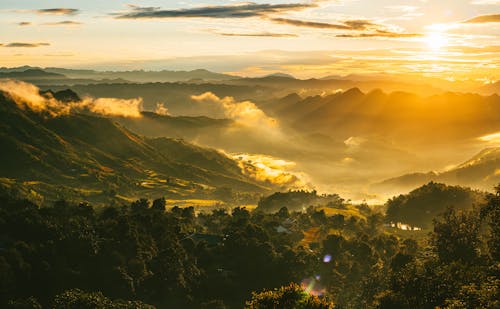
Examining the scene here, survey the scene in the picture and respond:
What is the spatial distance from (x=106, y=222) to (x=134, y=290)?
2560cm

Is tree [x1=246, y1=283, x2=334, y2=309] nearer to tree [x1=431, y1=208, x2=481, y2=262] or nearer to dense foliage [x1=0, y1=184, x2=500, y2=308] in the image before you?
dense foliage [x1=0, y1=184, x2=500, y2=308]

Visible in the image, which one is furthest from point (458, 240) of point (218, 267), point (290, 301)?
point (290, 301)

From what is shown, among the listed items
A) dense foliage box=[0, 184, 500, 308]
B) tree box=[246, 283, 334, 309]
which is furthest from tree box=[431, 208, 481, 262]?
tree box=[246, 283, 334, 309]

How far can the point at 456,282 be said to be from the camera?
241 ft

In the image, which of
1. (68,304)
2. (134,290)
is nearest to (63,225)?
(134,290)

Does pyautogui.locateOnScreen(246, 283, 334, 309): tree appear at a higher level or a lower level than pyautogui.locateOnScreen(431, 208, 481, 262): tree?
higher

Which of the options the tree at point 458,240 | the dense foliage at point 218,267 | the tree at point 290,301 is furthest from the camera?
the tree at point 458,240

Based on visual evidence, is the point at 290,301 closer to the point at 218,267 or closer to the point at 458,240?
the point at 458,240

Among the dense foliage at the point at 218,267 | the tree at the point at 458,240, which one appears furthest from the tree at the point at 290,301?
the tree at the point at 458,240

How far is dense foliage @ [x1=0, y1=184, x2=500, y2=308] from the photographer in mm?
73375

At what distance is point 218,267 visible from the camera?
113m

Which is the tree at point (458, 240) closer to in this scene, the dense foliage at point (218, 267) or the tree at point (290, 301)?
the dense foliage at point (218, 267)

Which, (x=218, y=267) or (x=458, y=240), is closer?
(x=458, y=240)

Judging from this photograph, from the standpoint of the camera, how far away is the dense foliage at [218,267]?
7338 centimetres
